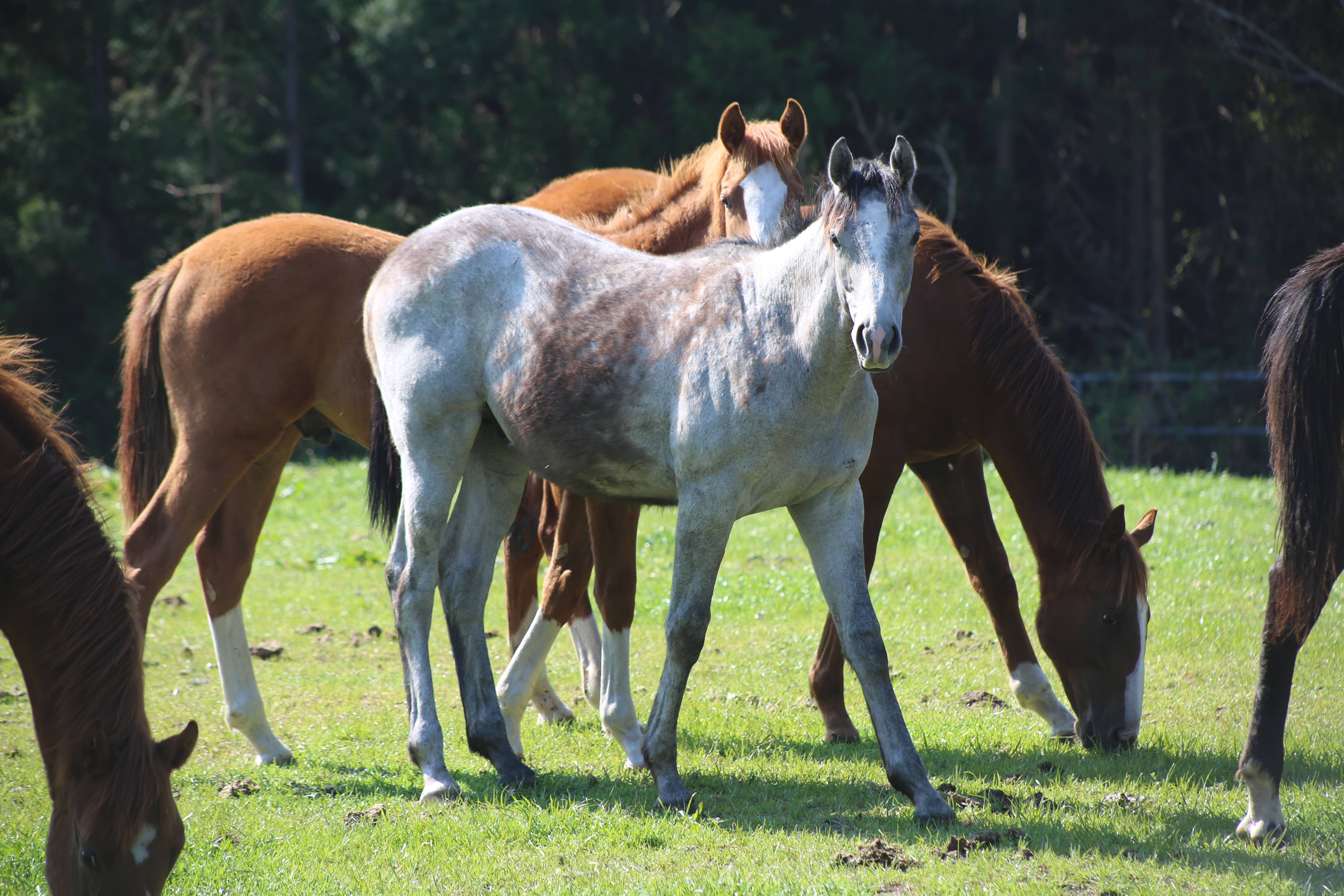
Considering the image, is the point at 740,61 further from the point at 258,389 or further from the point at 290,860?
the point at 290,860

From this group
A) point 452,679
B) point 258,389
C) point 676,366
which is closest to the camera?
point 676,366

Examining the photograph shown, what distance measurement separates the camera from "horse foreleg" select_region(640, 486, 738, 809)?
377 cm

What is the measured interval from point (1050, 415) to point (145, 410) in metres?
4.35

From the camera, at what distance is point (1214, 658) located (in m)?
5.82

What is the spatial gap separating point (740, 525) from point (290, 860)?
263 inches

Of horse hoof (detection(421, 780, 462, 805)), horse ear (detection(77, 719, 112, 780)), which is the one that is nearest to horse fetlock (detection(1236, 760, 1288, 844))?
horse hoof (detection(421, 780, 462, 805))

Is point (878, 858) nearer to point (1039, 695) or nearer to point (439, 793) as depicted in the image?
point (439, 793)

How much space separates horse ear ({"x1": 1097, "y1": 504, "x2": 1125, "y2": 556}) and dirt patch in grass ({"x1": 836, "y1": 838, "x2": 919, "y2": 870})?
1.75m

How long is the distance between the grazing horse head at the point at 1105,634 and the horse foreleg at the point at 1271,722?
1.03 m

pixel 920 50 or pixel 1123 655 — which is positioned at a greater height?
pixel 920 50

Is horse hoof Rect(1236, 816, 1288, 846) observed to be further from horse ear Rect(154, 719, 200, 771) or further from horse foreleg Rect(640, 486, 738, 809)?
horse ear Rect(154, 719, 200, 771)

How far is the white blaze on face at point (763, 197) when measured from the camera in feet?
16.3

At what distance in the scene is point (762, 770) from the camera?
14.7 feet

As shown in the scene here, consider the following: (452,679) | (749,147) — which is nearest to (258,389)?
(452,679)
